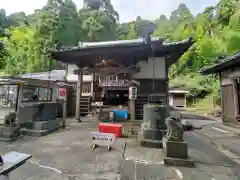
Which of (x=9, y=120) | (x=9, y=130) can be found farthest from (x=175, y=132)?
Result: (x=9, y=120)

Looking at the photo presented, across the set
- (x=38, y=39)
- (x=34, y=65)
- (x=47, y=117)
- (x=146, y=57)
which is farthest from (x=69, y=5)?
(x=47, y=117)

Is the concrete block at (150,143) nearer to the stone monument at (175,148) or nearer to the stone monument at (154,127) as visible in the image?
the stone monument at (154,127)

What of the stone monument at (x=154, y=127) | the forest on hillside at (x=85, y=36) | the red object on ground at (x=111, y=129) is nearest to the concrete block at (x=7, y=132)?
the red object on ground at (x=111, y=129)

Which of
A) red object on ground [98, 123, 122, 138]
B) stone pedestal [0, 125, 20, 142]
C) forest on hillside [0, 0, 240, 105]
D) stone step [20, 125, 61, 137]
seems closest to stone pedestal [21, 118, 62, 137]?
stone step [20, 125, 61, 137]

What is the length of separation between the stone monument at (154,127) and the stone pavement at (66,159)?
780mm

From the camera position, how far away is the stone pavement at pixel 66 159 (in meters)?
3.04

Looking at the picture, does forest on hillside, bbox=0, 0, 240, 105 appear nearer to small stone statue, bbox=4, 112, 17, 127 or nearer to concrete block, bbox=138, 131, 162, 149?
small stone statue, bbox=4, 112, 17, 127

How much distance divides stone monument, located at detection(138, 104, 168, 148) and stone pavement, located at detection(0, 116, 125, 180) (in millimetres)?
780

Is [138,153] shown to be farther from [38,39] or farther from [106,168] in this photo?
[38,39]

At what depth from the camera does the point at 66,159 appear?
383 cm

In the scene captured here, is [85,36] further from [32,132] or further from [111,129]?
[111,129]

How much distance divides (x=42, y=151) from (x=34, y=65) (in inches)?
743

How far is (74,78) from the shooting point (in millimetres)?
11398

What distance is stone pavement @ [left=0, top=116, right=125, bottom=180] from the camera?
3.04 metres
